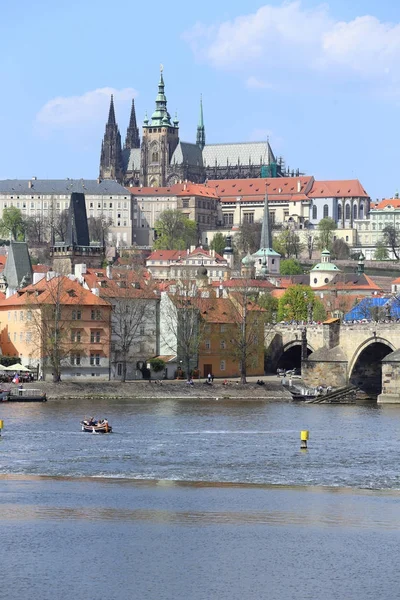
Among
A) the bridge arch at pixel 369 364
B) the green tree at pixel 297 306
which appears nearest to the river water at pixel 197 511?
the bridge arch at pixel 369 364

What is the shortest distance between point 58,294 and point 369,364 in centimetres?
1864

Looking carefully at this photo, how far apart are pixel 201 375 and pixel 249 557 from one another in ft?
202

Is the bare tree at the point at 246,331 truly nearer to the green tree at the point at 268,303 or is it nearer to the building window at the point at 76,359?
the building window at the point at 76,359

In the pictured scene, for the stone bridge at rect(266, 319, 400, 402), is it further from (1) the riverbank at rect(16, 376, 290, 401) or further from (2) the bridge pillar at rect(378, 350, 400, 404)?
(2) the bridge pillar at rect(378, 350, 400, 404)

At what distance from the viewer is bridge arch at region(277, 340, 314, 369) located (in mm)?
105312

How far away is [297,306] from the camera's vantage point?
136 m

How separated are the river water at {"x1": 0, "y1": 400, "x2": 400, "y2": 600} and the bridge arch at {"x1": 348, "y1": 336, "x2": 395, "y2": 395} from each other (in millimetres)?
22619

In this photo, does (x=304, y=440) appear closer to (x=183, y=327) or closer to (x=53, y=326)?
(x=53, y=326)

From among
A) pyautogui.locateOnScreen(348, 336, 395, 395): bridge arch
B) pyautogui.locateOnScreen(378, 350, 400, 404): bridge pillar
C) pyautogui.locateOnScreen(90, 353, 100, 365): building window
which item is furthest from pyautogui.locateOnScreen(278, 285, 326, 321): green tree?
pyautogui.locateOnScreen(378, 350, 400, 404): bridge pillar

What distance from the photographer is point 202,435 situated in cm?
6606

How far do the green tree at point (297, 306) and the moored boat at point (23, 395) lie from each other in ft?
161

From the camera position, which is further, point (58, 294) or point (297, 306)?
point (297, 306)

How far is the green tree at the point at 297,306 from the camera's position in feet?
436

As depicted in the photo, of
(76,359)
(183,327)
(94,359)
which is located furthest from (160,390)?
(183,327)
